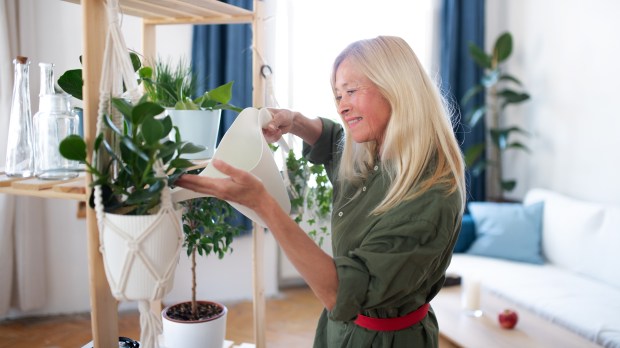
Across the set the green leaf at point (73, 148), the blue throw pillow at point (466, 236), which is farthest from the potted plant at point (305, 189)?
the blue throw pillow at point (466, 236)

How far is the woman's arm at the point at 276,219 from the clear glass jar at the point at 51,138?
0.29 m

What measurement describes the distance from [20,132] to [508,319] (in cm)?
216

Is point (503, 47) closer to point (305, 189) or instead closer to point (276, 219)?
point (305, 189)

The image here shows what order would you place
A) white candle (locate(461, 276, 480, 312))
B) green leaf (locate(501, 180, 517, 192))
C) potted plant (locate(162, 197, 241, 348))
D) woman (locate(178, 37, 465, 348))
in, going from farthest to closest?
green leaf (locate(501, 180, 517, 192)) < white candle (locate(461, 276, 480, 312)) < potted plant (locate(162, 197, 241, 348)) < woman (locate(178, 37, 465, 348))

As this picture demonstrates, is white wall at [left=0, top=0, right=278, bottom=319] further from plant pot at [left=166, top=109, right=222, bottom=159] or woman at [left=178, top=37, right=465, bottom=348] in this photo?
woman at [left=178, top=37, right=465, bottom=348]

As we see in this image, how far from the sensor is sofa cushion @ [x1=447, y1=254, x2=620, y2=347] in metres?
2.51

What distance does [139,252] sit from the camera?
3.26 feet

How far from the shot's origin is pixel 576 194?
11.9 ft

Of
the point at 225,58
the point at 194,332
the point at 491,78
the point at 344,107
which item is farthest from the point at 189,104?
the point at 491,78

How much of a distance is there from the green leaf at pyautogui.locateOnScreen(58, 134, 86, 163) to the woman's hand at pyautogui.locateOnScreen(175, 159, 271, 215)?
0.18 metres

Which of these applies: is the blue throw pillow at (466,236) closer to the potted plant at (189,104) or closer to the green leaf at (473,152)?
the green leaf at (473,152)

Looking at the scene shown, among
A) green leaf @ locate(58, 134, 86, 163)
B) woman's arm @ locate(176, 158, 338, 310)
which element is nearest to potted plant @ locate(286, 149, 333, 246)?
woman's arm @ locate(176, 158, 338, 310)

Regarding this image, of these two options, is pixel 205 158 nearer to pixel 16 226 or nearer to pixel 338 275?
pixel 338 275

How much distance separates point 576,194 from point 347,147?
8.35ft
